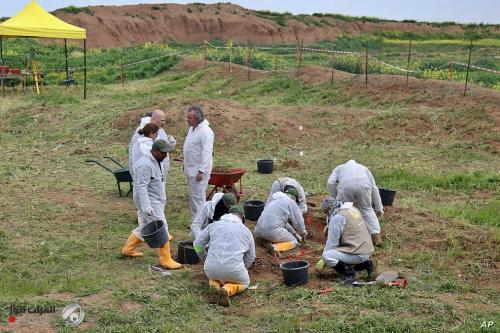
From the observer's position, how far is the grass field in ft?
20.3

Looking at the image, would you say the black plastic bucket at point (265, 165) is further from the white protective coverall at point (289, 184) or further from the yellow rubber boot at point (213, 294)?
the yellow rubber boot at point (213, 294)

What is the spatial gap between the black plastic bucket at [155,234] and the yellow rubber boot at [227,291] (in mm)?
1176

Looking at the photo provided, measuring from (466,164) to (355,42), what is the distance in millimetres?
43865

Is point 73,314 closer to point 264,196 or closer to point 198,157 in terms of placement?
point 198,157

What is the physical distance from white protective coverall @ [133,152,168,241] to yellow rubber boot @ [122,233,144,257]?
10cm

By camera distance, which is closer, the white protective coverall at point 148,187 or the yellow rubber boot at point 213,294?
the yellow rubber boot at point 213,294

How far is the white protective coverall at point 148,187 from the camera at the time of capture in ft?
25.1

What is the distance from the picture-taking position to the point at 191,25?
56531 millimetres

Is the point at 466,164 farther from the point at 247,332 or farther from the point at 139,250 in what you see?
the point at 247,332

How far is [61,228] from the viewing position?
30.5ft

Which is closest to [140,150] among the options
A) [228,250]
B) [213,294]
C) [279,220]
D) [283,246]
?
[279,220]

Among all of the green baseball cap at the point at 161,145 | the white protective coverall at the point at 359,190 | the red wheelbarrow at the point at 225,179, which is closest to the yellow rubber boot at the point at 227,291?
the green baseball cap at the point at 161,145

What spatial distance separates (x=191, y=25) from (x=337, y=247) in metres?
51.4

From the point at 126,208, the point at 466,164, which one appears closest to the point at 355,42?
the point at 466,164
